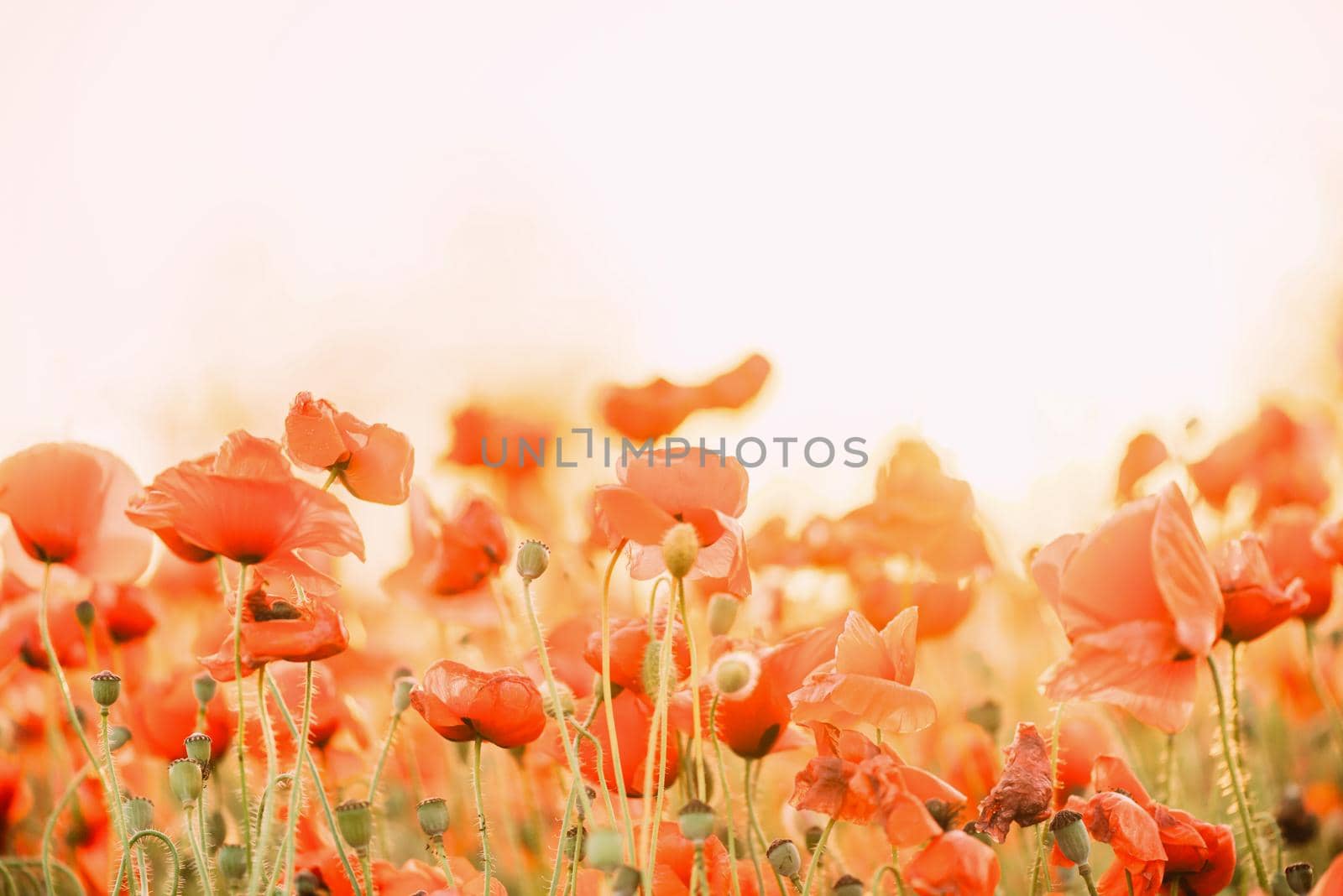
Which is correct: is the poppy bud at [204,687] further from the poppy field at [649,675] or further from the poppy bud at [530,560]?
the poppy bud at [530,560]

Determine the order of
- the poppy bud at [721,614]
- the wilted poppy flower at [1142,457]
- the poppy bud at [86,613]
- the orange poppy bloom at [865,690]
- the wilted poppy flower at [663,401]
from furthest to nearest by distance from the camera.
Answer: the wilted poppy flower at [663,401], the wilted poppy flower at [1142,457], the poppy bud at [86,613], the poppy bud at [721,614], the orange poppy bloom at [865,690]

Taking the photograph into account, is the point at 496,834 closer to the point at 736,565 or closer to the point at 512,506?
the point at 512,506

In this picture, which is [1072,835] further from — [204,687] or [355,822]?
[204,687]

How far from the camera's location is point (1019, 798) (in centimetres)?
80

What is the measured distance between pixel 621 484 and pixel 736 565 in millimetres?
109

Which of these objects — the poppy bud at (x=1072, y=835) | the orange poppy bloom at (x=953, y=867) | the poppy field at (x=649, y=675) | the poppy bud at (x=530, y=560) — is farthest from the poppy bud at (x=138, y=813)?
the poppy bud at (x=1072, y=835)

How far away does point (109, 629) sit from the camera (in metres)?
1.43

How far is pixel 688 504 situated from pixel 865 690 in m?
0.20

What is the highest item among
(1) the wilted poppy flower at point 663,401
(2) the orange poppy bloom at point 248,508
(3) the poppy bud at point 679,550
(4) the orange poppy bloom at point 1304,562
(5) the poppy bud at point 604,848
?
(1) the wilted poppy flower at point 663,401

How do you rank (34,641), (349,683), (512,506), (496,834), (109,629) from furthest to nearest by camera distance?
1. (512,506)
2. (496,834)
3. (349,683)
4. (109,629)
5. (34,641)

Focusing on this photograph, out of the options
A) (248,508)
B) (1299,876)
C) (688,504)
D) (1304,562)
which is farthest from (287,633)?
(1304,562)

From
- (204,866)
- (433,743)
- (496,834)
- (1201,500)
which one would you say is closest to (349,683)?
(433,743)

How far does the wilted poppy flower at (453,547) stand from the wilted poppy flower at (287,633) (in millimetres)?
420

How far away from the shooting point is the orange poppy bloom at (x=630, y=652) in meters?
0.92
